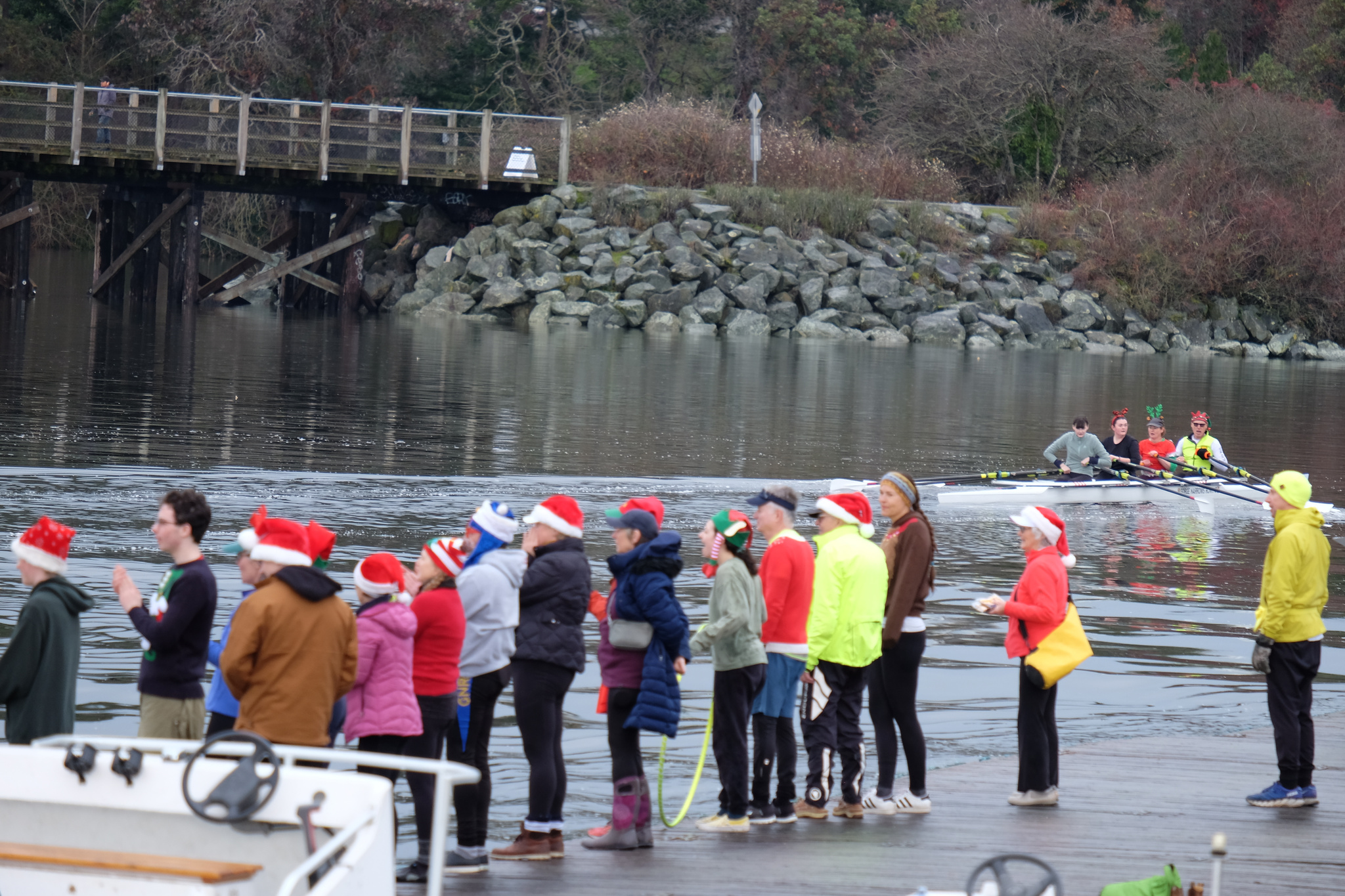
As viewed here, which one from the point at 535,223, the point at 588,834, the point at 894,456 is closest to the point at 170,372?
the point at 894,456

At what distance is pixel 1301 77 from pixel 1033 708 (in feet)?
210

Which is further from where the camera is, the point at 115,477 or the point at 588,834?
the point at 115,477

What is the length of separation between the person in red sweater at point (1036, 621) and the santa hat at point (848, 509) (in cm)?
72

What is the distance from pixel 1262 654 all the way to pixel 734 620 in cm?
273

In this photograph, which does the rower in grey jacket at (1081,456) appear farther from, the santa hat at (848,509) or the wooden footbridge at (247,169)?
the wooden footbridge at (247,169)

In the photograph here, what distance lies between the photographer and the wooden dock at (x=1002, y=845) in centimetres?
634

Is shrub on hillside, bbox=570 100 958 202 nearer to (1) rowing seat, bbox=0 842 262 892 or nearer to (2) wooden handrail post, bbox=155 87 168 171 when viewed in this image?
(2) wooden handrail post, bbox=155 87 168 171

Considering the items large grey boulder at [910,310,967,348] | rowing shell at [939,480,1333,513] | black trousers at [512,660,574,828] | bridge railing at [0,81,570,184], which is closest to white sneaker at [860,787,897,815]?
black trousers at [512,660,574,828]

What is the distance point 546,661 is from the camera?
669cm

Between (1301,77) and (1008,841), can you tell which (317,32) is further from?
(1008,841)

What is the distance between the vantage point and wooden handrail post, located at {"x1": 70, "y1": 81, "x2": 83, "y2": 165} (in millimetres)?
39031

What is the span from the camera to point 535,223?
148 feet

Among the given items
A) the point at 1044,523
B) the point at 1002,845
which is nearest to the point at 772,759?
the point at 1002,845

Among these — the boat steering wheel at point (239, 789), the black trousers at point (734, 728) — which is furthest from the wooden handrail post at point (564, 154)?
the boat steering wheel at point (239, 789)
